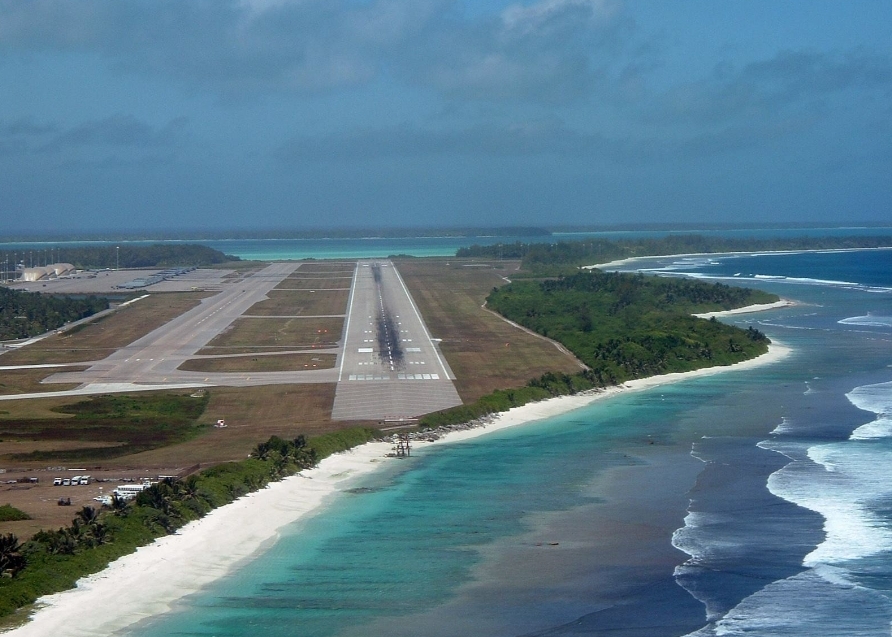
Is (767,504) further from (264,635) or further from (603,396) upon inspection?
(603,396)

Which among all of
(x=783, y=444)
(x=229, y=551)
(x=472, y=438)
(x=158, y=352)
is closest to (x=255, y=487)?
(x=229, y=551)

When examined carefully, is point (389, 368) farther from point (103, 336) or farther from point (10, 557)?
point (10, 557)

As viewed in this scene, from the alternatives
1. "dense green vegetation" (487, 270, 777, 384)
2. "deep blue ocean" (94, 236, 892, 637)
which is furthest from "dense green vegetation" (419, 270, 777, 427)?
"deep blue ocean" (94, 236, 892, 637)

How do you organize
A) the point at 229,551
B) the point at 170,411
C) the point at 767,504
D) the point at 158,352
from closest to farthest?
the point at 229,551 < the point at 767,504 < the point at 170,411 < the point at 158,352

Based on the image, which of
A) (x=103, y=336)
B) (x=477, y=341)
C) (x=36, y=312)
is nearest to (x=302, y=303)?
(x=36, y=312)

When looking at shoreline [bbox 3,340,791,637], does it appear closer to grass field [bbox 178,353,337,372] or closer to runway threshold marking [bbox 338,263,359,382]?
runway threshold marking [bbox 338,263,359,382]

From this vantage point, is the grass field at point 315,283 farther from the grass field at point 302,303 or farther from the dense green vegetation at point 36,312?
the dense green vegetation at point 36,312

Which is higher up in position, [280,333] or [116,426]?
[280,333]
